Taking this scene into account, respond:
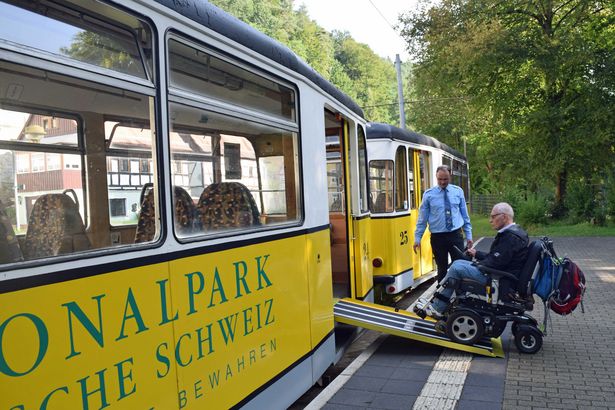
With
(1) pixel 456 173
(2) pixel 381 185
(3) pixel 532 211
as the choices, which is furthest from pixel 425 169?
(3) pixel 532 211

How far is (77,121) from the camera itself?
3.02m

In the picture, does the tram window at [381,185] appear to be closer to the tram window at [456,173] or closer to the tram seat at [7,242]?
the tram window at [456,173]

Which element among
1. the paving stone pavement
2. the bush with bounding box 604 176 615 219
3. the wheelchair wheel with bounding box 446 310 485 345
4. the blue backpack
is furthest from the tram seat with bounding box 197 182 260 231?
the bush with bounding box 604 176 615 219

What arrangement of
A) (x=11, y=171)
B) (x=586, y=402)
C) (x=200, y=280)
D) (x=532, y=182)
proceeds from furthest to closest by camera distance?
1. (x=532, y=182)
2. (x=586, y=402)
3. (x=200, y=280)
4. (x=11, y=171)

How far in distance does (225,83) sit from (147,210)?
1.00 meters

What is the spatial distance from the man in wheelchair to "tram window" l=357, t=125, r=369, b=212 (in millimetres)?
1462

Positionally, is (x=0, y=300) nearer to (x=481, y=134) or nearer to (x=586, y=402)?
(x=586, y=402)

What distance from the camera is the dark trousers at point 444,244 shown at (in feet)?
24.5

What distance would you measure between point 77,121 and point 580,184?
24.5 metres

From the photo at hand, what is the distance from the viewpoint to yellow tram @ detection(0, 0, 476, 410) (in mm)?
2199

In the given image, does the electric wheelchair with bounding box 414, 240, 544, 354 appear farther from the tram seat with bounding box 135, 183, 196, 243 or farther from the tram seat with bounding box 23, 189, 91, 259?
the tram seat with bounding box 23, 189, 91, 259

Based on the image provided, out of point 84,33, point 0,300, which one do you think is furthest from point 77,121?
point 0,300

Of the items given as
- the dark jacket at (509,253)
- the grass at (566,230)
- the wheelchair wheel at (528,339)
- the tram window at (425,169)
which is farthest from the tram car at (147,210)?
the grass at (566,230)

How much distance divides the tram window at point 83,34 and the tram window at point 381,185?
6.10m
